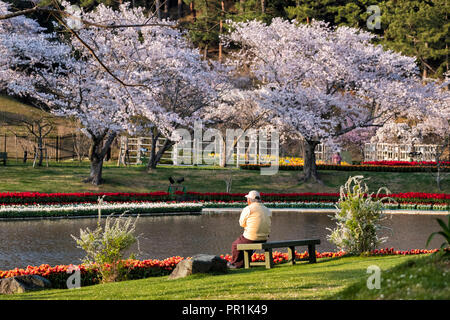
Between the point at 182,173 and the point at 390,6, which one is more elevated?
the point at 390,6

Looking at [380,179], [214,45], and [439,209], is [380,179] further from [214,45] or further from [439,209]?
[214,45]

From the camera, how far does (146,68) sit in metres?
29.8

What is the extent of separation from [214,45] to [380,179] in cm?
3531

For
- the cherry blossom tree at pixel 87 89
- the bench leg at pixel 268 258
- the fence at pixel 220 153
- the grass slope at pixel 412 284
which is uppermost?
the cherry blossom tree at pixel 87 89

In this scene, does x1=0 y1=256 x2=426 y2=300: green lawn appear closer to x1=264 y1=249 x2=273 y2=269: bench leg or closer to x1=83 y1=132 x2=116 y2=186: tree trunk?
x1=264 y1=249 x2=273 y2=269: bench leg

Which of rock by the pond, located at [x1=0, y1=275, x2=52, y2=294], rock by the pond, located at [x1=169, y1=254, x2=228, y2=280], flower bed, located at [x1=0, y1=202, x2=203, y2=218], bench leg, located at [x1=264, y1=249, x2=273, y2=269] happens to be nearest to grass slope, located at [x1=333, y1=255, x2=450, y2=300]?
rock by the pond, located at [x1=169, y1=254, x2=228, y2=280]

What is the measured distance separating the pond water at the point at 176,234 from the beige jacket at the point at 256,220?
2456 mm

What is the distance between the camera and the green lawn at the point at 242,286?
7.69 meters

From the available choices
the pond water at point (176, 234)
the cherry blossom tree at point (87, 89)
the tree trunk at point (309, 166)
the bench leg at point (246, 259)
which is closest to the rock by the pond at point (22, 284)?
the pond water at point (176, 234)

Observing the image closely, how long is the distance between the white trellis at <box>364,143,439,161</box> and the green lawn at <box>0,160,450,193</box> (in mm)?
10030

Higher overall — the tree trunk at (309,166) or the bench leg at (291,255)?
the tree trunk at (309,166)

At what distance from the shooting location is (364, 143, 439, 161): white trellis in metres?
43.9

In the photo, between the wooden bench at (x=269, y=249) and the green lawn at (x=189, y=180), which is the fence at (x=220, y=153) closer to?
the green lawn at (x=189, y=180)

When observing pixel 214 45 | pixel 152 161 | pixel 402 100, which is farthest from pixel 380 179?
pixel 214 45
